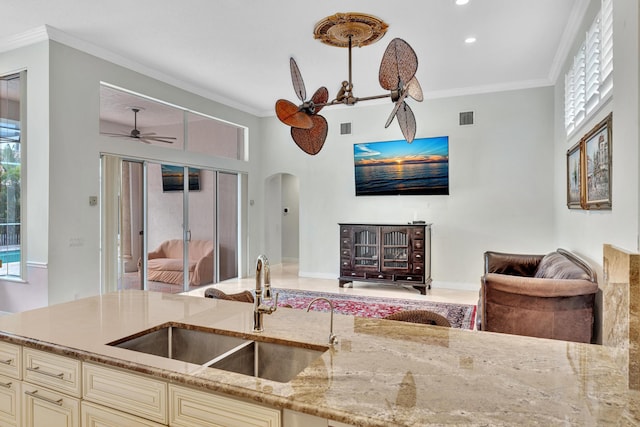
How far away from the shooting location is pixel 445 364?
4.18 ft

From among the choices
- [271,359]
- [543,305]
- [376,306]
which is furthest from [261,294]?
[376,306]

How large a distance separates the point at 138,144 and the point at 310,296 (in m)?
3.26

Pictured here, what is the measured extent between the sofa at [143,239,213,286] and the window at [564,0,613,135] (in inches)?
215

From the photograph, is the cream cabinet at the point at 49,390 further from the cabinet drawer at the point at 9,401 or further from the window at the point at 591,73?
the window at the point at 591,73

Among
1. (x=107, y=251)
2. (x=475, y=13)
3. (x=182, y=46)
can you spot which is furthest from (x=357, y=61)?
(x=107, y=251)

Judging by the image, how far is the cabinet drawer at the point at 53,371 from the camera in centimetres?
141

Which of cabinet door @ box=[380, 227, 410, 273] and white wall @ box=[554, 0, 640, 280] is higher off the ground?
white wall @ box=[554, 0, 640, 280]

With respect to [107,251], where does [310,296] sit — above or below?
below

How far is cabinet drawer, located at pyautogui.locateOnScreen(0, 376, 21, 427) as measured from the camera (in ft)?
5.12

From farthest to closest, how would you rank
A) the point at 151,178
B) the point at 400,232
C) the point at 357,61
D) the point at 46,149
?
the point at 400,232, the point at 151,178, the point at 357,61, the point at 46,149

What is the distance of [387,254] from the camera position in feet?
21.1

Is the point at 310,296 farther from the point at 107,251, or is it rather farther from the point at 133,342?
the point at 133,342

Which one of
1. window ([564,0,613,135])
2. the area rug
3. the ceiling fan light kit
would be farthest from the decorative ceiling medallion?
the area rug

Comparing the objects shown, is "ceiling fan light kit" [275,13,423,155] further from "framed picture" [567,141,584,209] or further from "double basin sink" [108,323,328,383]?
"framed picture" [567,141,584,209]
